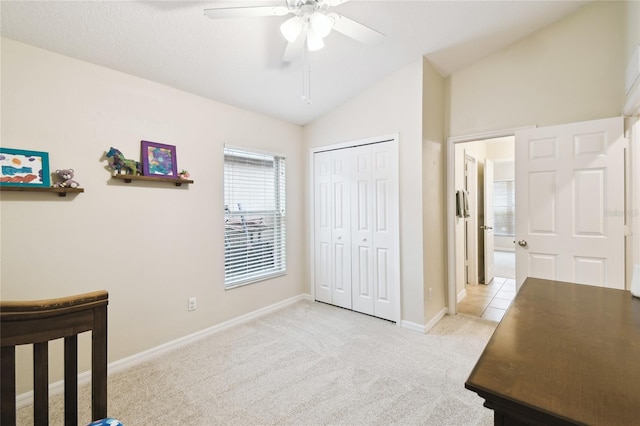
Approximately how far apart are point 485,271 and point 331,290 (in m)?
2.72

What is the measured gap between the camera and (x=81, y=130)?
84.0 inches

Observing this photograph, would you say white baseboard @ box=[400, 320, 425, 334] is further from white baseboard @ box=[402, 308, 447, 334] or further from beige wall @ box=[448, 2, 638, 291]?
beige wall @ box=[448, 2, 638, 291]

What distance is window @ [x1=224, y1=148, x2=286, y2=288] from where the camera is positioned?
123 inches

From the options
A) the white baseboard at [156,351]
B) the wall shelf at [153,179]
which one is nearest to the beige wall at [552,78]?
the wall shelf at [153,179]

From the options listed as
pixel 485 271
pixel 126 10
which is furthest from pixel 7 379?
pixel 485 271

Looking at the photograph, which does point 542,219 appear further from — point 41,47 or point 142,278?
point 41,47

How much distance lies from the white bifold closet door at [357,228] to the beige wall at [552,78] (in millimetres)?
1060

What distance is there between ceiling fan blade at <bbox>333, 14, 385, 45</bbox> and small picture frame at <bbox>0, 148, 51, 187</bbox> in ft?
6.88

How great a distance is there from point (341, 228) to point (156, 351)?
2.23m

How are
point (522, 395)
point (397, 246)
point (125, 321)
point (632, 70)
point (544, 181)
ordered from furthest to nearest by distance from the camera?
point (397, 246), point (544, 181), point (125, 321), point (632, 70), point (522, 395)

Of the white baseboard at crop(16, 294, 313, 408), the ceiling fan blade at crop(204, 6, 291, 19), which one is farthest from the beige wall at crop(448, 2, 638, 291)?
the white baseboard at crop(16, 294, 313, 408)

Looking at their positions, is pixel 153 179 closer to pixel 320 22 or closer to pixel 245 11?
pixel 245 11

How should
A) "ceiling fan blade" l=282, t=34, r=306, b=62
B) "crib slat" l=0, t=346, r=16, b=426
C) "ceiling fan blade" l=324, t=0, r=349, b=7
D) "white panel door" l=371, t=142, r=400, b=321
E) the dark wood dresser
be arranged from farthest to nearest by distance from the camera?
"white panel door" l=371, t=142, r=400, b=321
"ceiling fan blade" l=282, t=34, r=306, b=62
"ceiling fan blade" l=324, t=0, r=349, b=7
"crib slat" l=0, t=346, r=16, b=426
the dark wood dresser

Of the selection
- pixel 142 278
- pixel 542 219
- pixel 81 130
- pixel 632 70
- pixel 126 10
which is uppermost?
pixel 126 10
